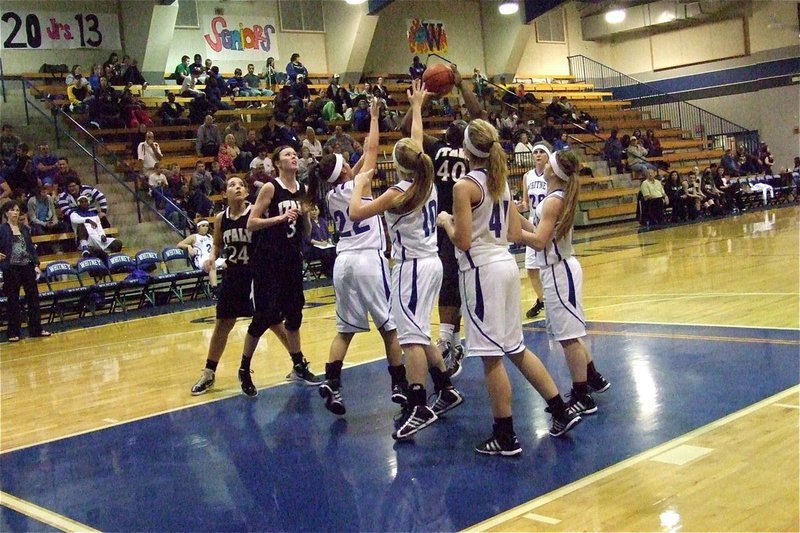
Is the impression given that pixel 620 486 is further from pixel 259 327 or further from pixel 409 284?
pixel 259 327

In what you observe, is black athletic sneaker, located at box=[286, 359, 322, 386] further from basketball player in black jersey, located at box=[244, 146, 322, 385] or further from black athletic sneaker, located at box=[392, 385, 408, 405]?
black athletic sneaker, located at box=[392, 385, 408, 405]

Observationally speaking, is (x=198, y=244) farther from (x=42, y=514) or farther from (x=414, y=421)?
(x=42, y=514)

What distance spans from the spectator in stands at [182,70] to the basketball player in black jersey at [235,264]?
14.9m

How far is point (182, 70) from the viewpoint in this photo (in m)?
20.8

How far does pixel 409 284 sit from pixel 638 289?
5.64 metres

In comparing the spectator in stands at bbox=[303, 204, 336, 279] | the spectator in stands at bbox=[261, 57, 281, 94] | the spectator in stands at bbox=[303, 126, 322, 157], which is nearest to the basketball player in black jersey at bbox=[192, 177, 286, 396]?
the spectator in stands at bbox=[303, 204, 336, 279]

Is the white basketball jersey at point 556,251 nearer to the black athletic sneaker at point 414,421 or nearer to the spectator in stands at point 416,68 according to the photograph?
the black athletic sneaker at point 414,421

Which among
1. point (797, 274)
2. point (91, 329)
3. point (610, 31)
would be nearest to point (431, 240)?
point (797, 274)

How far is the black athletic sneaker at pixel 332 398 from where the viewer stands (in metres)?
5.45

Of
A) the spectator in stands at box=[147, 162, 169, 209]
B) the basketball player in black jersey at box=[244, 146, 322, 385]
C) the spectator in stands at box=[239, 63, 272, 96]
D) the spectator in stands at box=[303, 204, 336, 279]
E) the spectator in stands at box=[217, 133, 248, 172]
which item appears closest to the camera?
the basketball player in black jersey at box=[244, 146, 322, 385]

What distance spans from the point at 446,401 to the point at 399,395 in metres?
0.38

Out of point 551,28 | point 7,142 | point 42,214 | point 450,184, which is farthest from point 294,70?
point 450,184

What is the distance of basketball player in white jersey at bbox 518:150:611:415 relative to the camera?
4922 millimetres

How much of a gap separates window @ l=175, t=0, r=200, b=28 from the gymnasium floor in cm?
1583
